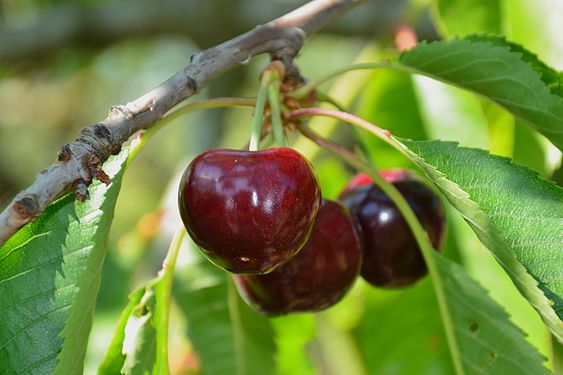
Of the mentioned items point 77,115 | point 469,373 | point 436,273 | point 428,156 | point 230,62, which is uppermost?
point 77,115

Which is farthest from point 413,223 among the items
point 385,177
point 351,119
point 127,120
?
point 127,120

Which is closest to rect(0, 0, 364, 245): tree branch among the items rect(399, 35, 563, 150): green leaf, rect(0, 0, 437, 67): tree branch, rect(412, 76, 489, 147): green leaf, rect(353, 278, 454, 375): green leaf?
rect(399, 35, 563, 150): green leaf

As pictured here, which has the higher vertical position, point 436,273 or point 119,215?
point 119,215

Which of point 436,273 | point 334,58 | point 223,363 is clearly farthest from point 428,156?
point 334,58

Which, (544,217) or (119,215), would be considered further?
(119,215)

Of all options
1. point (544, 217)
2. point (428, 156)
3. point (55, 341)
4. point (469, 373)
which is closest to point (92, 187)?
point (55, 341)

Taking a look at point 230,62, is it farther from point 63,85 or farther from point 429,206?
point 63,85

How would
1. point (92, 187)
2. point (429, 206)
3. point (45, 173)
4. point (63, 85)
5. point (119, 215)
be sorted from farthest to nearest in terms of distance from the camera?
1. point (119, 215)
2. point (63, 85)
3. point (429, 206)
4. point (92, 187)
5. point (45, 173)

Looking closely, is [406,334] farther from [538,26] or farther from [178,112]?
[178,112]

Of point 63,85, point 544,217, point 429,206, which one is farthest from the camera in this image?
point 63,85
